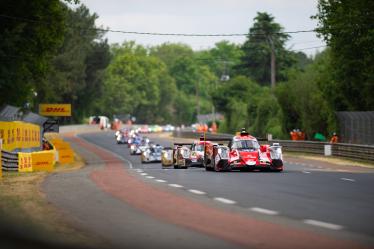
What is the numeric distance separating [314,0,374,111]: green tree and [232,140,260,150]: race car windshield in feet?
75.8

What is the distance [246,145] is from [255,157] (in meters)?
0.79

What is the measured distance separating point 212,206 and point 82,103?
437 feet

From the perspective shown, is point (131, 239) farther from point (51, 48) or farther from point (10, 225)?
point (51, 48)

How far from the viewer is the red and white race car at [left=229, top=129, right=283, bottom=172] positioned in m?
27.7

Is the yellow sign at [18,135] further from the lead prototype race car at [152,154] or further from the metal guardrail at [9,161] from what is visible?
the lead prototype race car at [152,154]

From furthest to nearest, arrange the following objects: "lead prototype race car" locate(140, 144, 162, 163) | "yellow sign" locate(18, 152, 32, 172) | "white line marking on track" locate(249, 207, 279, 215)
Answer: "lead prototype race car" locate(140, 144, 162, 163), "yellow sign" locate(18, 152, 32, 172), "white line marking on track" locate(249, 207, 279, 215)

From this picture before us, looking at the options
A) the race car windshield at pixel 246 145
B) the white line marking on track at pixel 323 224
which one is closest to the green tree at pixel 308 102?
the race car windshield at pixel 246 145

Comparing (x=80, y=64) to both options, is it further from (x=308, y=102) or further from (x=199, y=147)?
(x=199, y=147)

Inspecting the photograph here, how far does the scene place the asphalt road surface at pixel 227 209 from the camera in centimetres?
1042

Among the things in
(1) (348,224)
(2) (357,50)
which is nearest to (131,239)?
(1) (348,224)

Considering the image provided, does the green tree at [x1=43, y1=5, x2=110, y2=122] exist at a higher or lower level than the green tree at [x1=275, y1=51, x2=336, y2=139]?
higher

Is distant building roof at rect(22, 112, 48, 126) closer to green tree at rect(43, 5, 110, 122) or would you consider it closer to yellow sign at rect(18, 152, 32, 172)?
yellow sign at rect(18, 152, 32, 172)

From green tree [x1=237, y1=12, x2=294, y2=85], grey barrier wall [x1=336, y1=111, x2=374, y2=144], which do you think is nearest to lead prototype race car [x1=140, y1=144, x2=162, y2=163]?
grey barrier wall [x1=336, y1=111, x2=374, y2=144]

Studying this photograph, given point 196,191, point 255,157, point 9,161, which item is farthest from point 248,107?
point 196,191
